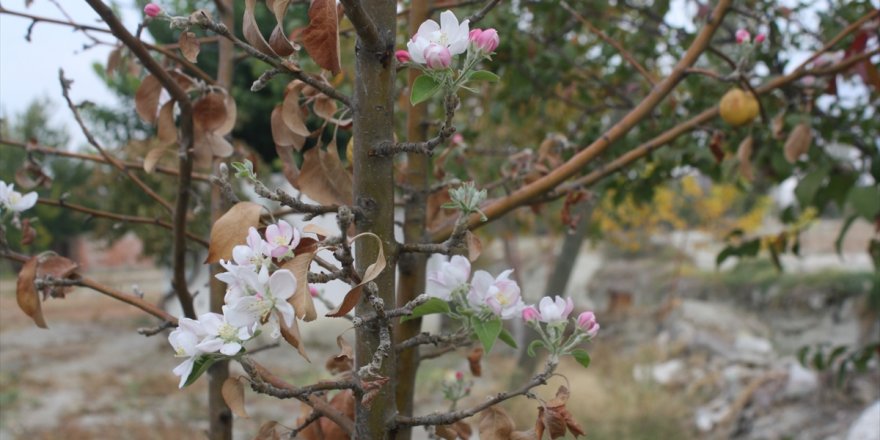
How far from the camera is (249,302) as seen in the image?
450 millimetres

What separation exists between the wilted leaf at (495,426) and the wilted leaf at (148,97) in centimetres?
50

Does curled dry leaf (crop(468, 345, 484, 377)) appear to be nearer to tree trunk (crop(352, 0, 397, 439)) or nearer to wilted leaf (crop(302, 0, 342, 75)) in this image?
tree trunk (crop(352, 0, 397, 439))

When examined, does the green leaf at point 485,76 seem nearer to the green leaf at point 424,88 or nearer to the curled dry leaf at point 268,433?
the green leaf at point 424,88

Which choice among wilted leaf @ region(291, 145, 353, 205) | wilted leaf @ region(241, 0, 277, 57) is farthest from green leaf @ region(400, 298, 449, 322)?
wilted leaf @ region(241, 0, 277, 57)

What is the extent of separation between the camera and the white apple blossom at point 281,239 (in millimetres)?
475

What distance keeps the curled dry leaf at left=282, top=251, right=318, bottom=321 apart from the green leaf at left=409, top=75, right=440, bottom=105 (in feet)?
0.44

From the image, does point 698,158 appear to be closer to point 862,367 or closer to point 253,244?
point 862,367

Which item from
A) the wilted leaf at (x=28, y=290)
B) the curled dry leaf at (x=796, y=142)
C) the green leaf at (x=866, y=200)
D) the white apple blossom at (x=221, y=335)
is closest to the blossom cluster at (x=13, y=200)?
the wilted leaf at (x=28, y=290)

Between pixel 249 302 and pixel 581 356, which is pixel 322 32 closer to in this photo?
pixel 249 302

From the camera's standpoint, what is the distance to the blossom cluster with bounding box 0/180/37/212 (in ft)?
2.50

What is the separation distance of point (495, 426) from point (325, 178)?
0.85 feet

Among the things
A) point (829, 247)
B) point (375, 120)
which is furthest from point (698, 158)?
point (829, 247)

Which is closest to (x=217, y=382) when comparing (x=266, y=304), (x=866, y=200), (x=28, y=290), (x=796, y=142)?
(x=28, y=290)

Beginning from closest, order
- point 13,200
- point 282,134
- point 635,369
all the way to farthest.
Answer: point 282,134, point 13,200, point 635,369
